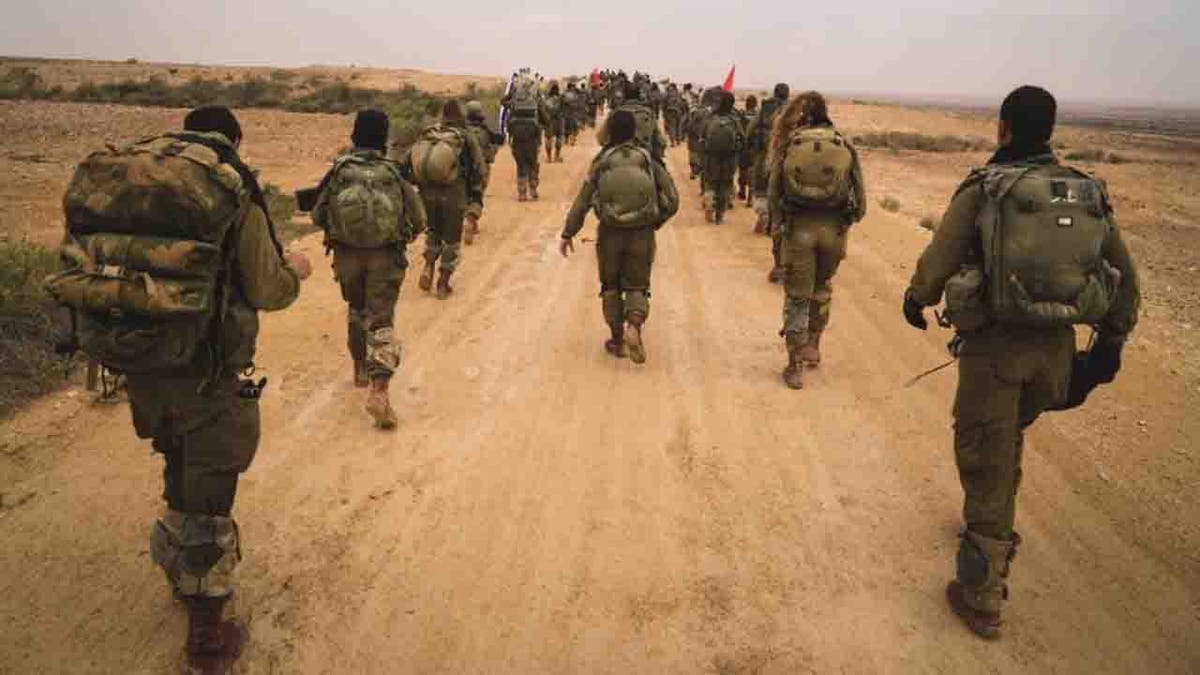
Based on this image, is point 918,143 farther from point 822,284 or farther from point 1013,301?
point 1013,301

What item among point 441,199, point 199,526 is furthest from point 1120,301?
point 441,199

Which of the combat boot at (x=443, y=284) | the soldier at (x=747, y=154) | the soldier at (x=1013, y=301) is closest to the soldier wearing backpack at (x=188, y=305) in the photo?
the soldier at (x=1013, y=301)

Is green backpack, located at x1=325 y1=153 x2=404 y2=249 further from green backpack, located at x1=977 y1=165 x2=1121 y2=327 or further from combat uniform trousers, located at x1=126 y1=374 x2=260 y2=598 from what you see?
green backpack, located at x1=977 y1=165 x2=1121 y2=327

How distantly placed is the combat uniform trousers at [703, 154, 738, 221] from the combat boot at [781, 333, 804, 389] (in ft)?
19.7

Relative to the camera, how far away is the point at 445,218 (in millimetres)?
8297

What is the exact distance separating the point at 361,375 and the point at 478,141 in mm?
3846

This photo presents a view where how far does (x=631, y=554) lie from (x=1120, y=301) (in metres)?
2.49

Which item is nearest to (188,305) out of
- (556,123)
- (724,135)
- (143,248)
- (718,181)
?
(143,248)

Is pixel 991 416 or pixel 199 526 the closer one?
pixel 199 526

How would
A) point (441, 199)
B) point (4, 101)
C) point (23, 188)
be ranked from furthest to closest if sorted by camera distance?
point (4, 101), point (23, 188), point (441, 199)

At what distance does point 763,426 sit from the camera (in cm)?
569

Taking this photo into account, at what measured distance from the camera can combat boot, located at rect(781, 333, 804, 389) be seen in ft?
20.9

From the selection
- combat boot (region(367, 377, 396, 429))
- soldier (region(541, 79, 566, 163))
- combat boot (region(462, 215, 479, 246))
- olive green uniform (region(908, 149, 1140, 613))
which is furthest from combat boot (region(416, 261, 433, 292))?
soldier (region(541, 79, 566, 163))

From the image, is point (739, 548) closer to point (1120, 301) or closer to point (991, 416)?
point (991, 416)
